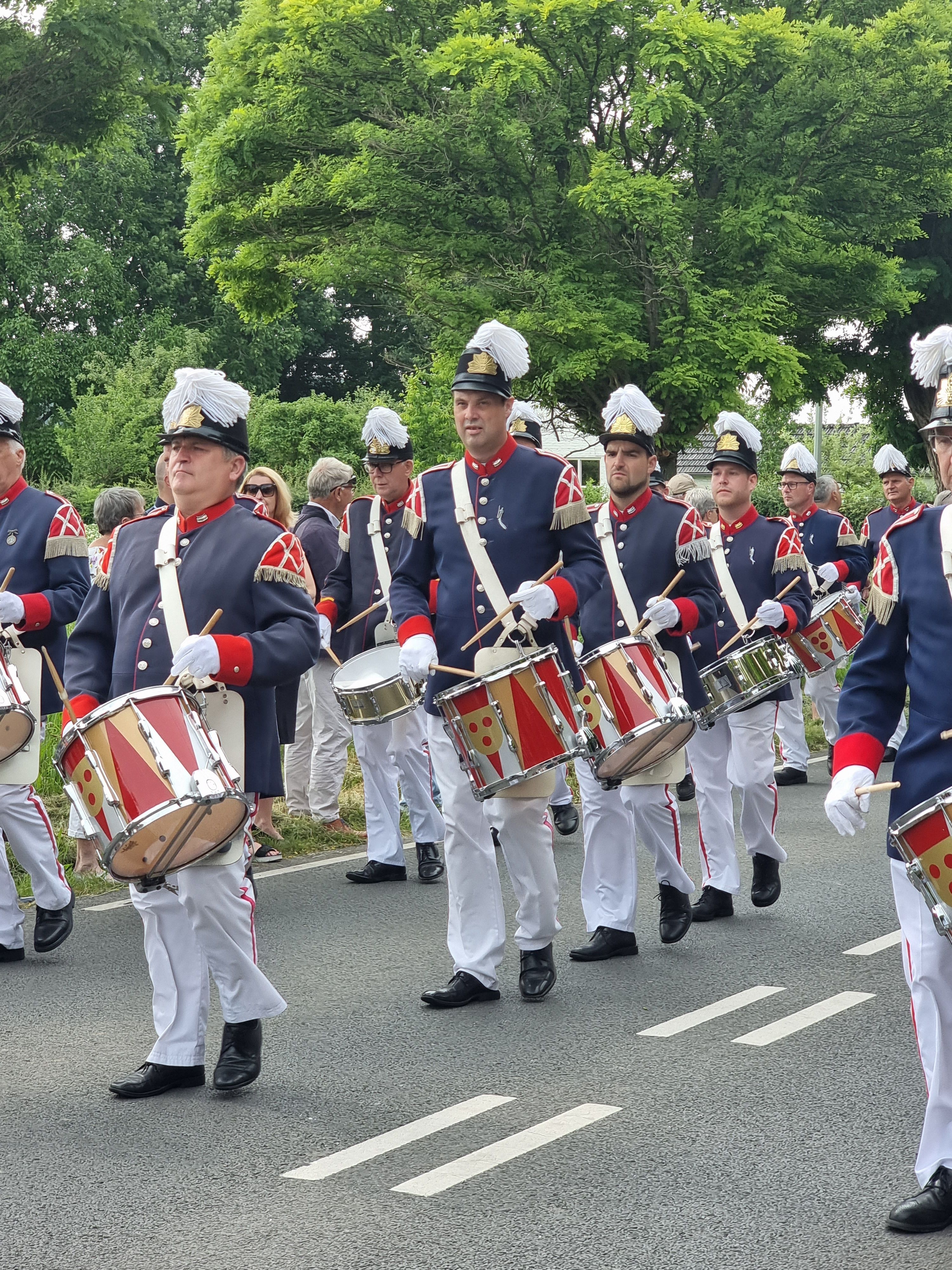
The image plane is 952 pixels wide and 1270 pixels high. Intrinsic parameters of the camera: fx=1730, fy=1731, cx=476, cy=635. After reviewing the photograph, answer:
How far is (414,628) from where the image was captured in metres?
6.28

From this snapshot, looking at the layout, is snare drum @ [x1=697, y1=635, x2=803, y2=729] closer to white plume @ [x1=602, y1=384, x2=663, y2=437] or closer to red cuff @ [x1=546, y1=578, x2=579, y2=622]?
white plume @ [x1=602, y1=384, x2=663, y2=437]

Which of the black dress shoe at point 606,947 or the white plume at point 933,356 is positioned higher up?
the white plume at point 933,356

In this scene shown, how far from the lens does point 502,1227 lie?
418 centimetres

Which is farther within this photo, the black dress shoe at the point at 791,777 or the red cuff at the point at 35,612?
the black dress shoe at the point at 791,777

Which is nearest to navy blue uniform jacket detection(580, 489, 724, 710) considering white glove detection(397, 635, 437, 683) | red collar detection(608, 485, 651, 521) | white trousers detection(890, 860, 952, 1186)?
red collar detection(608, 485, 651, 521)

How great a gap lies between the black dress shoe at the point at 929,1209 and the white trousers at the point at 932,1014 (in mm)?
22

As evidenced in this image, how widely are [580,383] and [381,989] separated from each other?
21045 mm

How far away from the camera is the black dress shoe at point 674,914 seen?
23.9 ft

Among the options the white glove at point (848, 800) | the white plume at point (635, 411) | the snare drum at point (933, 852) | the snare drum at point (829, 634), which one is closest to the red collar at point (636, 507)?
the white plume at point (635, 411)

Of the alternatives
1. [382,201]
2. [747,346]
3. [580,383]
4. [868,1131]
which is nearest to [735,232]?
[747,346]

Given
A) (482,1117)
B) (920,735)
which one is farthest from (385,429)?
(920,735)

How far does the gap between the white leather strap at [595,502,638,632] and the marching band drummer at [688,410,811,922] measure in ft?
2.21

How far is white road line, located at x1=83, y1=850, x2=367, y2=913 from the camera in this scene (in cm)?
818

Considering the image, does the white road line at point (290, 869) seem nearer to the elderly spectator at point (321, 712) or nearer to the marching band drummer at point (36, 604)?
the elderly spectator at point (321, 712)
